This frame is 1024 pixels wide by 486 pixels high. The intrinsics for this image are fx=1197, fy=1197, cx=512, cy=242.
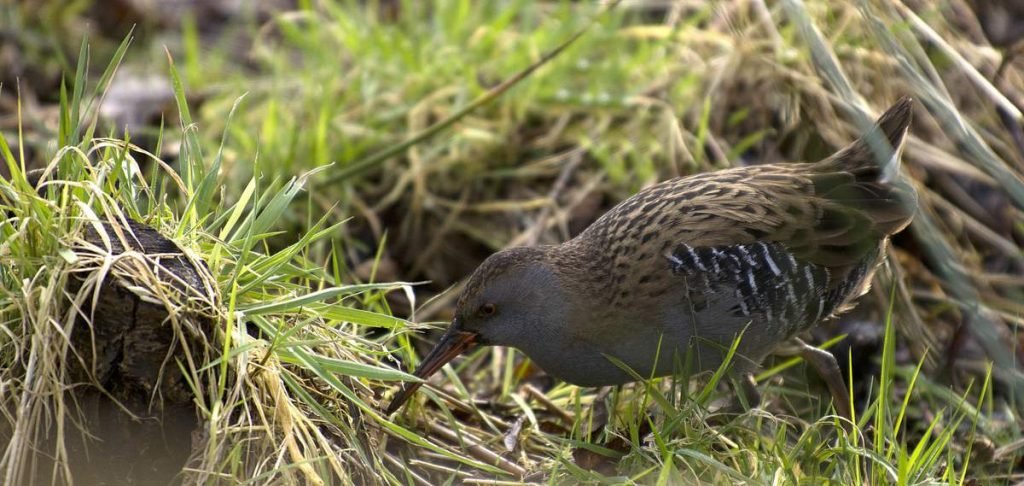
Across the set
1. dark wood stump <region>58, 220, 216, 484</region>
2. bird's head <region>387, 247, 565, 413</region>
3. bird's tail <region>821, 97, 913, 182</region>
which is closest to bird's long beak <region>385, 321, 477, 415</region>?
bird's head <region>387, 247, 565, 413</region>

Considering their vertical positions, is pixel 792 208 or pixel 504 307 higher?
pixel 792 208

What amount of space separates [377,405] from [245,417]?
1.81 ft

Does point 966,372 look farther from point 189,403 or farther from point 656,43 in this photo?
point 189,403

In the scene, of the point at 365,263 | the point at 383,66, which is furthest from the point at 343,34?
the point at 365,263

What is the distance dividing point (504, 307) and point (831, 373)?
1.15m

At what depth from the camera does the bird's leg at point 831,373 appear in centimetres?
392

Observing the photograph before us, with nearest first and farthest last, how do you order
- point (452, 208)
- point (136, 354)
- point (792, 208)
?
point (136, 354), point (792, 208), point (452, 208)

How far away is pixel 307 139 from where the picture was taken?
5.29 m

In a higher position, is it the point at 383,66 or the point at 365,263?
the point at 383,66

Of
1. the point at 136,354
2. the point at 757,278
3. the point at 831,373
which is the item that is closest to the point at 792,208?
the point at 757,278

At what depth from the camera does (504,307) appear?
11.8 ft

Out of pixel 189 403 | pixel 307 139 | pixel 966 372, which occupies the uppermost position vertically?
pixel 189 403

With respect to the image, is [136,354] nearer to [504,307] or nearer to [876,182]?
[504,307]

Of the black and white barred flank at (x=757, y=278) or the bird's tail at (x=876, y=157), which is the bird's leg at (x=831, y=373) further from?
the bird's tail at (x=876, y=157)
